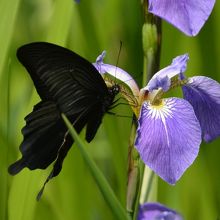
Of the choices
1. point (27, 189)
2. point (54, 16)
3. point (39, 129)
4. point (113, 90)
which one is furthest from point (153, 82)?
point (54, 16)

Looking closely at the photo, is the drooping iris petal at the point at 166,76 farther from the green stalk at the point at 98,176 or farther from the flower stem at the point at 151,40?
A: the green stalk at the point at 98,176

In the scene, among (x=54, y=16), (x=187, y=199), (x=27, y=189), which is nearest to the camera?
(x=27, y=189)

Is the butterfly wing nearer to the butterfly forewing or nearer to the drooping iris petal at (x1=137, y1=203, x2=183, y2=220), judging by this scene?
the butterfly forewing

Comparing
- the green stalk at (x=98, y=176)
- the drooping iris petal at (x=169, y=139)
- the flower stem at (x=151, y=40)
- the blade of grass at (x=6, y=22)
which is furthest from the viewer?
the blade of grass at (x=6, y=22)

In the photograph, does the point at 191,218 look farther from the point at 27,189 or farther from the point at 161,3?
the point at 161,3

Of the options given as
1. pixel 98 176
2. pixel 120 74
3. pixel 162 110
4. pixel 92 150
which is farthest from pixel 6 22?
pixel 92 150

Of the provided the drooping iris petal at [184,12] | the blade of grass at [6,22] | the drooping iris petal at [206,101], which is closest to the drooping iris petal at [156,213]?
the drooping iris petal at [206,101]

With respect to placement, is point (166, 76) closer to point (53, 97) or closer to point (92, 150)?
point (53, 97)
